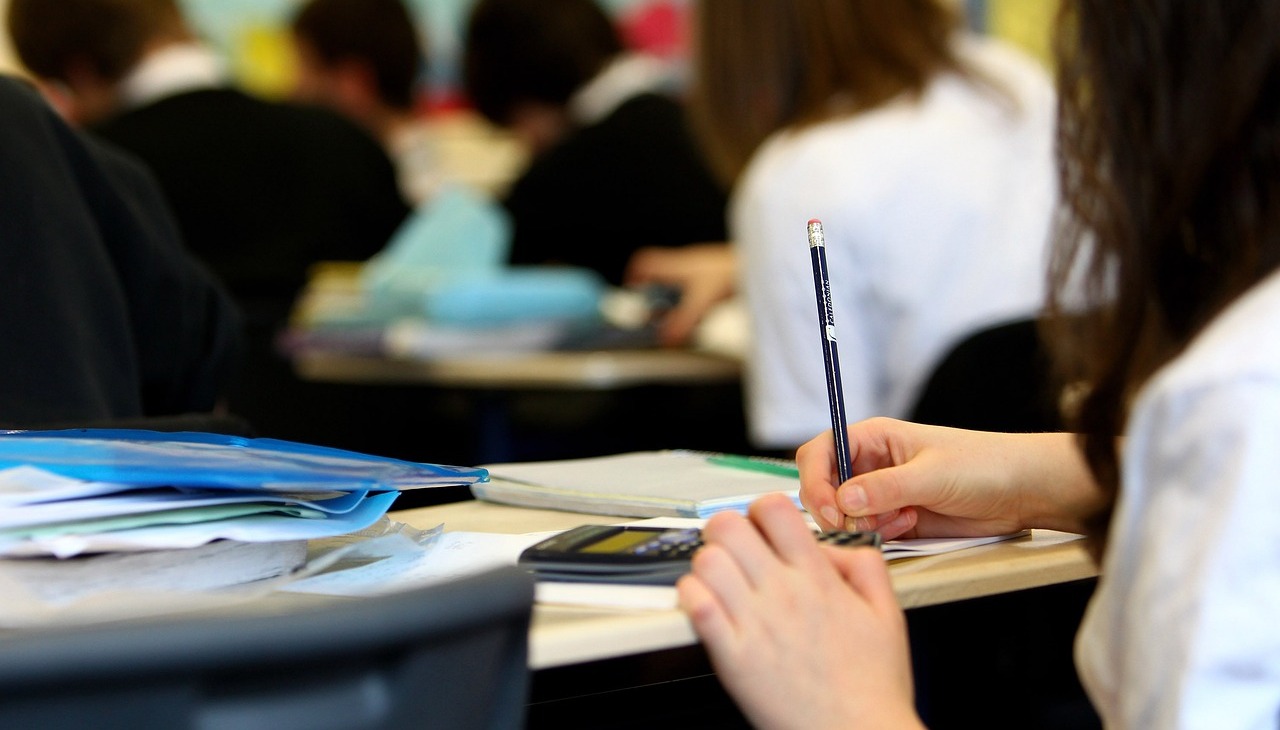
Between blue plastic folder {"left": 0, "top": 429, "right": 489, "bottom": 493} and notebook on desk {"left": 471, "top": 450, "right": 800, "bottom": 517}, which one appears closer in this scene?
blue plastic folder {"left": 0, "top": 429, "right": 489, "bottom": 493}

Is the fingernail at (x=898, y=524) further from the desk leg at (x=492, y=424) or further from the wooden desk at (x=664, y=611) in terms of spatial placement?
the desk leg at (x=492, y=424)

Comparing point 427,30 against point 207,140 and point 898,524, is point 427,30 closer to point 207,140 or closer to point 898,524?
point 207,140

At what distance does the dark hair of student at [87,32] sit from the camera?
317 cm

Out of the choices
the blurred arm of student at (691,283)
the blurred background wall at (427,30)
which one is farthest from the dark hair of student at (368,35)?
the blurred arm of student at (691,283)

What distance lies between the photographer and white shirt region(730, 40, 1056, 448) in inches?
76.4

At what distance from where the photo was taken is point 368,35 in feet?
13.1

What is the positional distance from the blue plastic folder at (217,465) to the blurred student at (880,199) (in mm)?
1253

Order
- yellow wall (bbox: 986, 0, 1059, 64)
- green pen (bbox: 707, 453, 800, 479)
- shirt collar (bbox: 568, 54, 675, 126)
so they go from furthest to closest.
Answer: yellow wall (bbox: 986, 0, 1059, 64) → shirt collar (bbox: 568, 54, 675, 126) → green pen (bbox: 707, 453, 800, 479)

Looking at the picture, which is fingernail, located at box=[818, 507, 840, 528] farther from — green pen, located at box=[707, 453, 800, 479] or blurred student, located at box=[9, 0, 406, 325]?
blurred student, located at box=[9, 0, 406, 325]

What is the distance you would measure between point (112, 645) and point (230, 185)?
2993 millimetres

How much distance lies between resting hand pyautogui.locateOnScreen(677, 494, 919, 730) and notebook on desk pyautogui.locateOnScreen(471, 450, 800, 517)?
0.69 feet

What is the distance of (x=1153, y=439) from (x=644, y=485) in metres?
0.44

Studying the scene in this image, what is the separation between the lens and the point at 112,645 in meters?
0.43

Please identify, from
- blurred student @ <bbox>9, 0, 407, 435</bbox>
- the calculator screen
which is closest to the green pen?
the calculator screen
